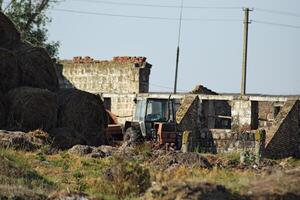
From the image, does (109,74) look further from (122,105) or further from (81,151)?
(81,151)

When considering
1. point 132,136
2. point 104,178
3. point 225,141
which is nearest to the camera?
point 104,178

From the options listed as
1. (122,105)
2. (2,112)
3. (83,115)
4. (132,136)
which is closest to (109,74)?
(122,105)

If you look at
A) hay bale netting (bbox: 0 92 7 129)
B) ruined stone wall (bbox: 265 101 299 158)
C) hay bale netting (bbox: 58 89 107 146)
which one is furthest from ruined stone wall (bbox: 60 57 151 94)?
hay bale netting (bbox: 0 92 7 129)

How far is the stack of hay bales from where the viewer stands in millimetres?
22859

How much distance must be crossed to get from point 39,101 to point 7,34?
10.5 ft

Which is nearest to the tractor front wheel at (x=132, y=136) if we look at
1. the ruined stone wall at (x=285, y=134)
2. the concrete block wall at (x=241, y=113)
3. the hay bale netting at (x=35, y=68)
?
the hay bale netting at (x=35, y=68)

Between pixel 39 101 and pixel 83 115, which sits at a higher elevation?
pixel 39 101

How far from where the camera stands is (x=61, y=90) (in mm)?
26109

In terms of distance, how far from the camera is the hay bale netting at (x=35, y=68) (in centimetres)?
2492

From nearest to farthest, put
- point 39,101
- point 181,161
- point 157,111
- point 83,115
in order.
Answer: point 181,161, point 39,101, point 83,115, point 157,111

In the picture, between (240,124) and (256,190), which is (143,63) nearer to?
(240,124)

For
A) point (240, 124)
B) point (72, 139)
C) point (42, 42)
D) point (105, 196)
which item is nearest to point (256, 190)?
point (105, 196)

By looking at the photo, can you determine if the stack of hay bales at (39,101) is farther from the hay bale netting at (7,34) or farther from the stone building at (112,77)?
the stone building at (112,77)

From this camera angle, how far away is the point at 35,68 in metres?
25.1
